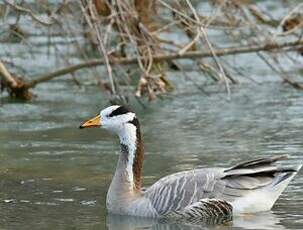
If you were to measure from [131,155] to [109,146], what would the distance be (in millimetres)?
2759

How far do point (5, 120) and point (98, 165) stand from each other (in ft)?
10.3

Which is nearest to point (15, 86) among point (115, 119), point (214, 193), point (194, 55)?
point (194, 55)

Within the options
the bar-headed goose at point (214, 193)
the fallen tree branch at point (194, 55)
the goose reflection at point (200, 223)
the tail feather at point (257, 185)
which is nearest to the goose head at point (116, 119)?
the bar-headed goose at point (214, 193)

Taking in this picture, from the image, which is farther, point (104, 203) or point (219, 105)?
point (219, 105)

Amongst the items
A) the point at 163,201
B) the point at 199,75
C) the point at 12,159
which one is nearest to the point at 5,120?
the point at 12,159

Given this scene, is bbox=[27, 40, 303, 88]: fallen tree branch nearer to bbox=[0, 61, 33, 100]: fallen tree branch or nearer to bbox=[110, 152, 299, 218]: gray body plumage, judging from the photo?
bbox=[0, 61, 33, 100]: fallen tree branch

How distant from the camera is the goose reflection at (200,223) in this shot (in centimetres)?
916

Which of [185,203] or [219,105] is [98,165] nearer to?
[185,203]

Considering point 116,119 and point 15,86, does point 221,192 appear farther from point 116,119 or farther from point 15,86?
point 15,86

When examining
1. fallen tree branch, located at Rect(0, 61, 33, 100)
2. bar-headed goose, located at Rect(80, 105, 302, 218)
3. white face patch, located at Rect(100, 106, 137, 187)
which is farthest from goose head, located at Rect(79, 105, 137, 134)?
fallen tree branch, located at Rect(0, 61, 33, 100)

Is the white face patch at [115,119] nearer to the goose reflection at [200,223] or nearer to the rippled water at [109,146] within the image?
the rippled water at [109,146]

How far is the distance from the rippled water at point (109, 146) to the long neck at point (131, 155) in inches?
14.6

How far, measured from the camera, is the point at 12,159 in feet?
39.6

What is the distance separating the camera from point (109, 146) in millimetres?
12734
